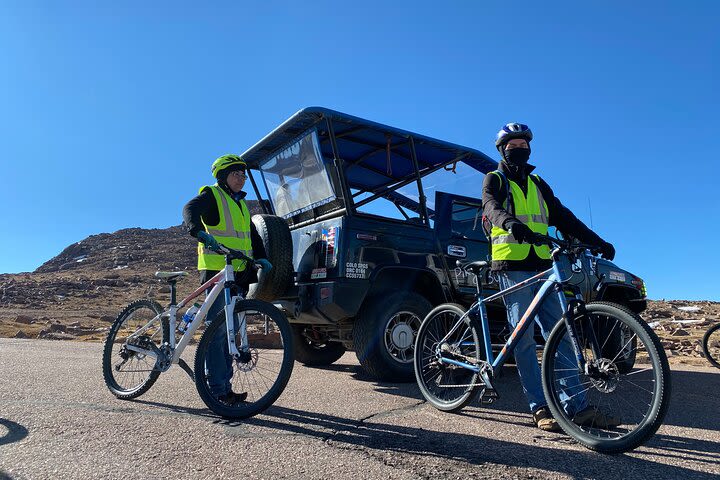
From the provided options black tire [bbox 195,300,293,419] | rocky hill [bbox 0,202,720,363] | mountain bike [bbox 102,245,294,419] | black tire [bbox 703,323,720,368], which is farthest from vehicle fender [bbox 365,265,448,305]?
rocky hill [bbox 0,202,720,363]

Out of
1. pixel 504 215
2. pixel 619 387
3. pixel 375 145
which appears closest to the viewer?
pixel 619 387

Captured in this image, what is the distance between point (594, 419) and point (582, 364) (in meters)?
0.38

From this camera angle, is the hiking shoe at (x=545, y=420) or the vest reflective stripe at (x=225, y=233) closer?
the hiking shoe at (x=545, y=420)

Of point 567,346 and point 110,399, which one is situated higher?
point 567,346

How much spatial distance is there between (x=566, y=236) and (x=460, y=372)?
4.50 feet

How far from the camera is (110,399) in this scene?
4.23 m

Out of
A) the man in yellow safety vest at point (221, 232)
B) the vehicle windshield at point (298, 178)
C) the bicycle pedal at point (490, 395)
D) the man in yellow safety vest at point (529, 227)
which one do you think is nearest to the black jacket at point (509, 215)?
→ the man in yellow safety vest at point (529, 227)

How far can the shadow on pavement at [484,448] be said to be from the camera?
262cm

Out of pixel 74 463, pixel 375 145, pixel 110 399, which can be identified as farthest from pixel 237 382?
pixel 375 145

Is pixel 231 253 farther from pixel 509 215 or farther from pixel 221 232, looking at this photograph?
pixel 509 215

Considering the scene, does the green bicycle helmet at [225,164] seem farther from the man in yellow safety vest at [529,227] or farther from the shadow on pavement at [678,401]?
the shadow on pavement at [678,401]

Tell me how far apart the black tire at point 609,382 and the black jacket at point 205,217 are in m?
2.47

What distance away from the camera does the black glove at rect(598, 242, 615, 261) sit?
3.60m

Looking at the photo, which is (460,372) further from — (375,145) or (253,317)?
(375,145)
